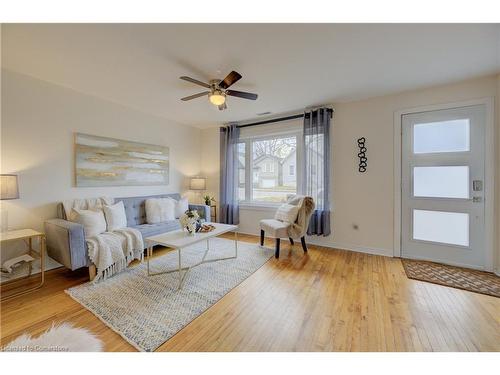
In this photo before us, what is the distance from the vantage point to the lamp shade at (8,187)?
210 centimetres

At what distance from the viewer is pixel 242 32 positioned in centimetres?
176

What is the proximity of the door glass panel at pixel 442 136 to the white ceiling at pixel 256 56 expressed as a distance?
0.56 m

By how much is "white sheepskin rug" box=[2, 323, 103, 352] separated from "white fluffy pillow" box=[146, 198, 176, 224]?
2001mm

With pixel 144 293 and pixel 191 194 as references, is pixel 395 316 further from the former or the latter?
pixel 191 194

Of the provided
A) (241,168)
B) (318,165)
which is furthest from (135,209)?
(318,165)

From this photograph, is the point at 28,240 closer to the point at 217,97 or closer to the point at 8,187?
the point at 8,187

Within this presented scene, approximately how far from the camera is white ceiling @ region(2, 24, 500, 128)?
69.1 inches

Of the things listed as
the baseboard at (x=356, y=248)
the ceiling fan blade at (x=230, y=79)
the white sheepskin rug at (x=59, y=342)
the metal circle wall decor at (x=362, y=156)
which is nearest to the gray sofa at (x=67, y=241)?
the white sheepskin rug at (x=59, y=342)

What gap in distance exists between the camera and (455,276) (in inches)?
97.3

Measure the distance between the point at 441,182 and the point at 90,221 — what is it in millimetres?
4615

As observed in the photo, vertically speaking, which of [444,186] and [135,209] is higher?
[444,186]

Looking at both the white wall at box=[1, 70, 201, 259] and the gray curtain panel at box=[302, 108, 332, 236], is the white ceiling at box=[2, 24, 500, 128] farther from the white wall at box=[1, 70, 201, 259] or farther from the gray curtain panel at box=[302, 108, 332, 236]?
the gray curtain panel at box=[302, 108, 332, 236]
